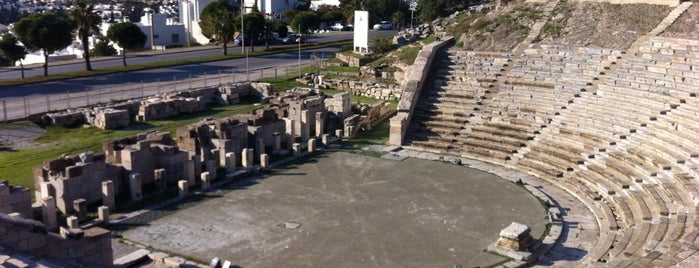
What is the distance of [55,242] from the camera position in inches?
626

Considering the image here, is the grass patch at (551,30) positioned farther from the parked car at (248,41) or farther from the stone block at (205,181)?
the parked car at (248,41)

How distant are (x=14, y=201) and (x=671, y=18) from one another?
103ft

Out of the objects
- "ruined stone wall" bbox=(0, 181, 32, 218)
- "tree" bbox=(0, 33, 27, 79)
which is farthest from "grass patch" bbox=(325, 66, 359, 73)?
"ruined stone wall" bbox=(0, 181, 32, 218)

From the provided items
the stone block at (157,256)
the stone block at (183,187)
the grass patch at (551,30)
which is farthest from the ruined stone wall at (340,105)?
the stone block at (157,256)

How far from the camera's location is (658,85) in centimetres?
2800

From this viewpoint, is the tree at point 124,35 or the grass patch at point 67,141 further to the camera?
the tree at point 124,35

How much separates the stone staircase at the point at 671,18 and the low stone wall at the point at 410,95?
36.1ft

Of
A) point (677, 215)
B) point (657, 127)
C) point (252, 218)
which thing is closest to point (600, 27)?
point (657, 127)

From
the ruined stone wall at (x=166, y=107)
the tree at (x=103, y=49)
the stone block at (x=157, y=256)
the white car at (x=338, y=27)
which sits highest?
the white car at (x=338, y=27)

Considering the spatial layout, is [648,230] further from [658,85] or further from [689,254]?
[658,85]

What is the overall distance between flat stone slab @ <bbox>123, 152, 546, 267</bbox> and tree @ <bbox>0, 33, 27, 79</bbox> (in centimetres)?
2485

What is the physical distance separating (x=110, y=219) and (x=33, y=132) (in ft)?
40.9

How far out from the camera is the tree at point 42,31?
42.8 m

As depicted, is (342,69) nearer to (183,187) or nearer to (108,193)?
(183,187)
